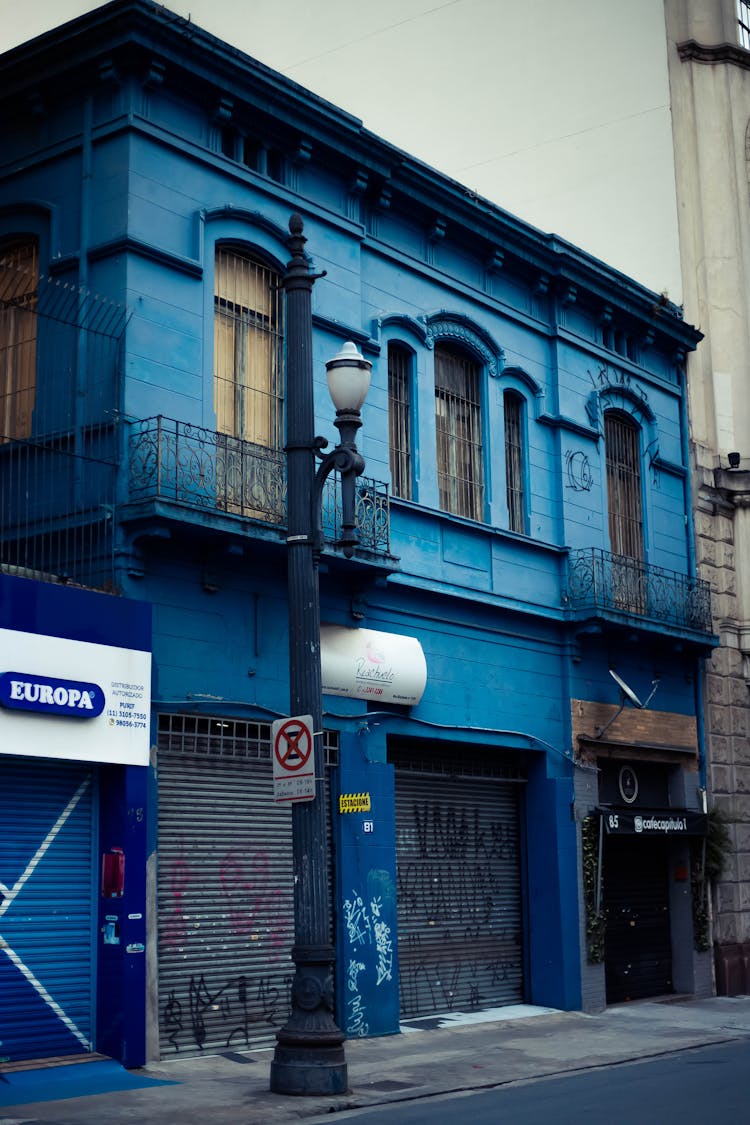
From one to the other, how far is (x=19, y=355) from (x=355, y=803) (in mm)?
5838

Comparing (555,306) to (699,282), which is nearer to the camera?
(555,306)

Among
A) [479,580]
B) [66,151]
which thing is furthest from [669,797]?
[66,151]

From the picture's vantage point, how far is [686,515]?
76.5ft

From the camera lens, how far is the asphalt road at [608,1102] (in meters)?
10.4

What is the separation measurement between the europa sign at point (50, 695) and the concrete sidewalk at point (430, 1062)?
316cm

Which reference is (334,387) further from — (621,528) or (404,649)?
(621,528)

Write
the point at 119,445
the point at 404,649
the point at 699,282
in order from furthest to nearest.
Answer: the point at 699,282 < the point at 404,649 < the point at 119,445

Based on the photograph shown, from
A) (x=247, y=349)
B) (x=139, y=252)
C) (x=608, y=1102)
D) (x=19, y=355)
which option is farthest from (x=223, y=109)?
(x=608, y=1102)

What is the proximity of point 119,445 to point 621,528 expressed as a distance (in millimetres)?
10159

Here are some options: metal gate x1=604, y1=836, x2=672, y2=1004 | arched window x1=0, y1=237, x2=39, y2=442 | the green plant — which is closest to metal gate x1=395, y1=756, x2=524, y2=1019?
metal gate x1=604, y1=836, x2=672, y2=1004

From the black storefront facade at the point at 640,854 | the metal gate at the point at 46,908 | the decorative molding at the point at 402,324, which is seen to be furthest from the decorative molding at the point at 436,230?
the metal gate at the point at 46,908

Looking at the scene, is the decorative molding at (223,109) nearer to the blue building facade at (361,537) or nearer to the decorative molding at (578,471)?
the blue building facade at (361,537)

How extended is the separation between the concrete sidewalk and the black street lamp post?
36 centimetres

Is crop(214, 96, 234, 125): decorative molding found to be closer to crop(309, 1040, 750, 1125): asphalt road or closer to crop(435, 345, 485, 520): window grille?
crop(435, 345, 485, 520): window grille
